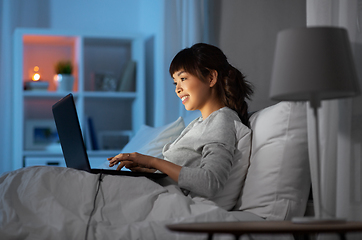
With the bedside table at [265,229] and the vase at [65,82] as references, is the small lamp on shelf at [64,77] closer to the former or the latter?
the vase at [65,82]

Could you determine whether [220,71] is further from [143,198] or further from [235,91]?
[143,198]

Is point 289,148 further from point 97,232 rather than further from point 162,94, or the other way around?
point 162,94

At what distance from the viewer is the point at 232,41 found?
2.28 meters

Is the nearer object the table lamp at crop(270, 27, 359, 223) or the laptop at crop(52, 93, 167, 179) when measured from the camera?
the table lamp at crop(270, 27, 359, 223)

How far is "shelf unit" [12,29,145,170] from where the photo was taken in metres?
3.17

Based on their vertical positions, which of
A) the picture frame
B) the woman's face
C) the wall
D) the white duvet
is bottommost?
the picture frame

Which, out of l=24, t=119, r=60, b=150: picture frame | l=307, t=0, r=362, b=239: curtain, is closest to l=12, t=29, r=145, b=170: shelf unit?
l=24, t=119, r=60, b=150: picture frame

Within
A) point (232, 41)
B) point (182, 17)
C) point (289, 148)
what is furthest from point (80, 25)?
point (289, 148)

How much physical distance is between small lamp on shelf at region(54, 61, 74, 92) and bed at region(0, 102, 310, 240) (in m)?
2.16

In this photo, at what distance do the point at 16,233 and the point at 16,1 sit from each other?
9.86ft

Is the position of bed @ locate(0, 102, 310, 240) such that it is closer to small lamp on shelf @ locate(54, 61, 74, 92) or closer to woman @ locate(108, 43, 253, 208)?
woman @ locate(108, 43, 253, 208)

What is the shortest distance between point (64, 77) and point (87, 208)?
2365 millimetres

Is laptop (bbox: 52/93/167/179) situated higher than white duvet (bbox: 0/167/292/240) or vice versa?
laptop (bbox: 52/93/167/179)

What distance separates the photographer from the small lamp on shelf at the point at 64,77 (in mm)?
3314
